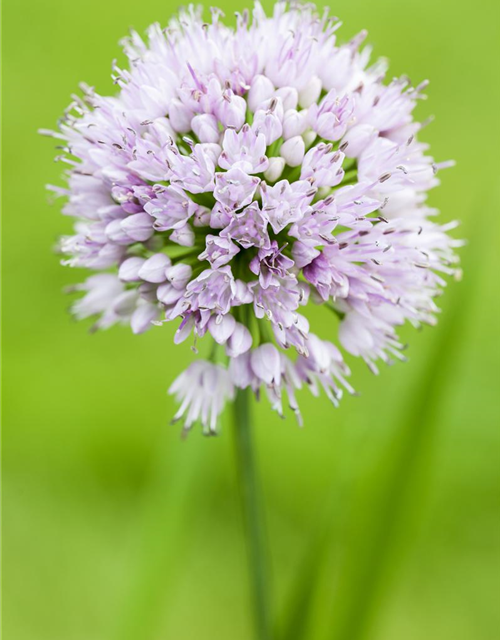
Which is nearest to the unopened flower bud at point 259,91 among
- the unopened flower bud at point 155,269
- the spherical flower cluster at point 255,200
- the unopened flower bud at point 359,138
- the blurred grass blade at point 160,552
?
the spherical flower cluster at point 255,200

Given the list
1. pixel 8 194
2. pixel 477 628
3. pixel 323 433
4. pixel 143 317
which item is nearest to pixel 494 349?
pixel 323 433

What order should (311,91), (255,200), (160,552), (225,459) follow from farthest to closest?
(225,459) → (160,552) → (311,91) → (255,200)

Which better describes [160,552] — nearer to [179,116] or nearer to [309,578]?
[309,578]

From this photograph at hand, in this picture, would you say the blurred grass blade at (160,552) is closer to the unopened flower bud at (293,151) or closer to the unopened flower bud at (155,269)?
the unopened flower bud at (155,269)

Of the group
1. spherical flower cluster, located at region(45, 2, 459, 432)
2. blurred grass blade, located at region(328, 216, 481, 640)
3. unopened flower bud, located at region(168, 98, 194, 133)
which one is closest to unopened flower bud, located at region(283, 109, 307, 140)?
A: spherical flower cluster, located at region(45, 2, 459, 432)

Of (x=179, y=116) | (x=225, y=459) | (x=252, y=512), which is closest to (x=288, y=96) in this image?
(x=179, y=116)

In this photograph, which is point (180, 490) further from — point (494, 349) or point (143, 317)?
point (494, 349)

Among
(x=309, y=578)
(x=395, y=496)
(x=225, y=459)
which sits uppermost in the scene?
(x=395, y=496)
